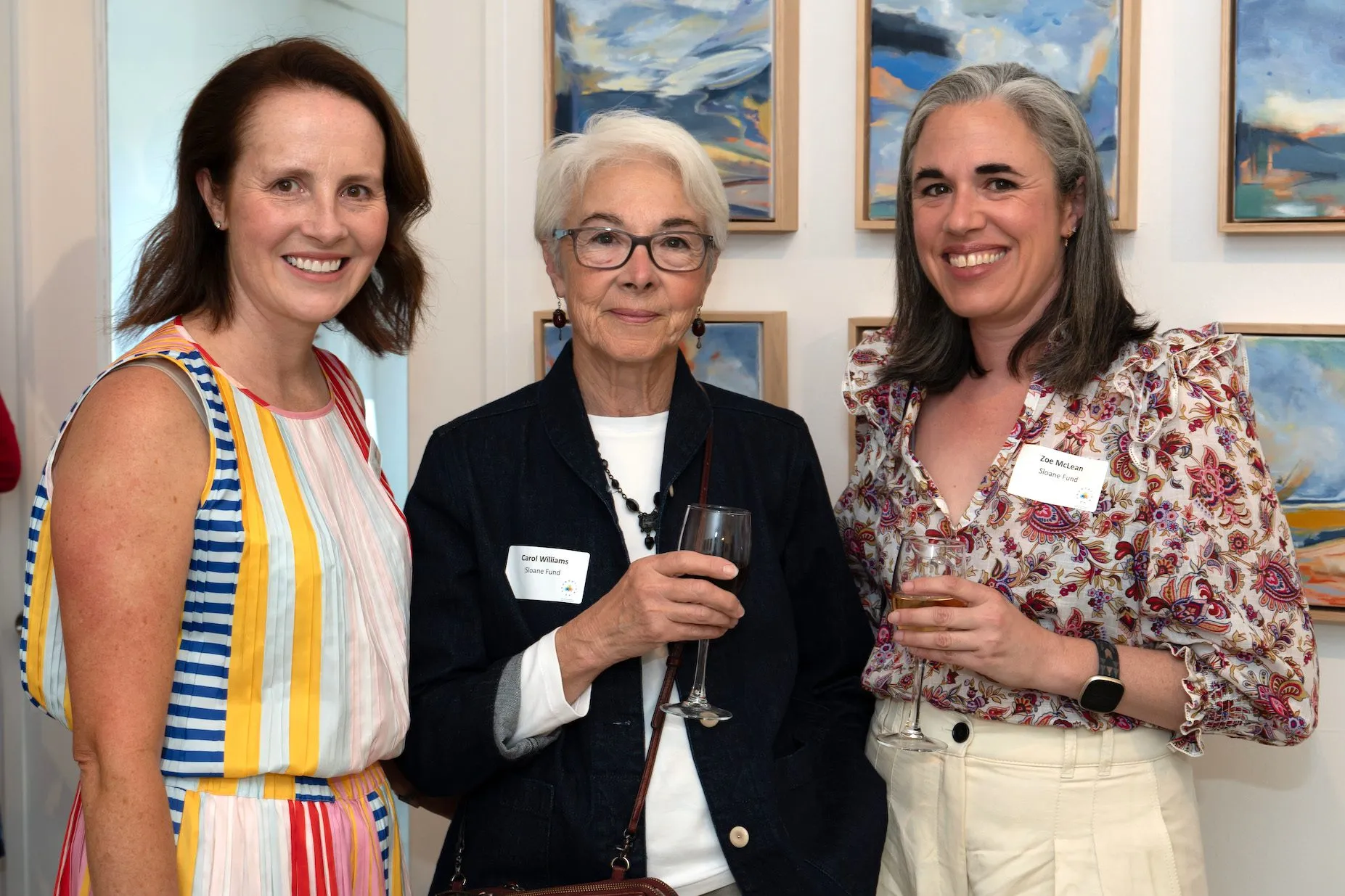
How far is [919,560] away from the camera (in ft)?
5.63

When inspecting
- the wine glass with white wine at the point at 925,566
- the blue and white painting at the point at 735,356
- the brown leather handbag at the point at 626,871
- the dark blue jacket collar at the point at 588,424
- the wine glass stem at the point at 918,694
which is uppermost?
the blue and white painting at the point at 735,356

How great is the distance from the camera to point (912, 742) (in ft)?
6.20

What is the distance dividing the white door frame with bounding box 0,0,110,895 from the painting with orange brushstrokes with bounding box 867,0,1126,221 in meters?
1.94

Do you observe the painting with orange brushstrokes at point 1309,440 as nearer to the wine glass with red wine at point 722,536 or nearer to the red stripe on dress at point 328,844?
the wine glass with red wine at point 722,536

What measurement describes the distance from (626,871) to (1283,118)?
1833 millimetres

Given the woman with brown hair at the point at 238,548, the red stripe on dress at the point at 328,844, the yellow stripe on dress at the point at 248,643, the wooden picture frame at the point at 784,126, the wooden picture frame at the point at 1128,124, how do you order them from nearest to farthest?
the woman with brown hair at the point at 238,548
the yellow stripe on dress at the point at 248,643
the red stripe on dress at the point at 328,844
the wooden picture frame at the point at 1128,124
the wooden picture frame at the point at 784,126

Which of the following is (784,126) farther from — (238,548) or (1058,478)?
(238,548)

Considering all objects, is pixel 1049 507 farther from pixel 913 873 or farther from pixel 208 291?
pixel 208 291

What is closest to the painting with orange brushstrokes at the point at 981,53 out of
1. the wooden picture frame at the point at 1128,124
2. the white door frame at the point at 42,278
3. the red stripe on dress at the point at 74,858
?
the wooden picture frame at the point at 1128,124

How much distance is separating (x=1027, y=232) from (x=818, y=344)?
0.82 meters

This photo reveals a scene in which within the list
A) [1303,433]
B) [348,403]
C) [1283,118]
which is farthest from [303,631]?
[1283,118]

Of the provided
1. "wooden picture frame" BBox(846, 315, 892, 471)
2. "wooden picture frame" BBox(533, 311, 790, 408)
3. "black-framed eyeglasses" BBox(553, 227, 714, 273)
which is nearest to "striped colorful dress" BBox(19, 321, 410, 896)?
"black-framed eyeglasses" BBox(553, 227, 714, 273)

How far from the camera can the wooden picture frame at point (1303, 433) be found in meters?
2.36

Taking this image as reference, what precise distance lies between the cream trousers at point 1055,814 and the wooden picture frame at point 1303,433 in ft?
2.22
